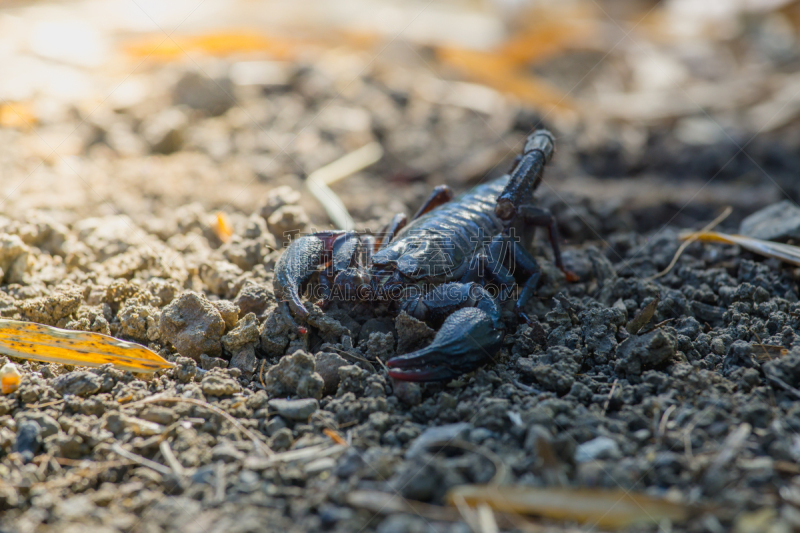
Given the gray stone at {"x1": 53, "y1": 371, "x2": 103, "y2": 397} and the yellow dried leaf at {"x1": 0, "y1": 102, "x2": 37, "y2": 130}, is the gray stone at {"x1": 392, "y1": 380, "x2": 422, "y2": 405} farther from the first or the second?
the yellow dried leaf at {"x1": 0, "y1": 102, "x2": 37, "y2": 130}

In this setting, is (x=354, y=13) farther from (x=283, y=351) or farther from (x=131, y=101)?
(x=283, y=351)

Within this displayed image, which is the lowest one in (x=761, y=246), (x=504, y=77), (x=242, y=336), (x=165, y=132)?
(x=242, y=336)

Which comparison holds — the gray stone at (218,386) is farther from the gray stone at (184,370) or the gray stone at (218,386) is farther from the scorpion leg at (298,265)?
the scorpion leg at (298,265)

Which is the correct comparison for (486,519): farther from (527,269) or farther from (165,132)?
(165,132)

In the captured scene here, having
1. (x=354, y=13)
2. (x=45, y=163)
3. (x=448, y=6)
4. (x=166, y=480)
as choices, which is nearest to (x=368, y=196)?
(x=45, y=163)

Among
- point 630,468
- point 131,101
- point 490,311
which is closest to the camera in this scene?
point 630,468

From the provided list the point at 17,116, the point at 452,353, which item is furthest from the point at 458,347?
the point at 17,116
